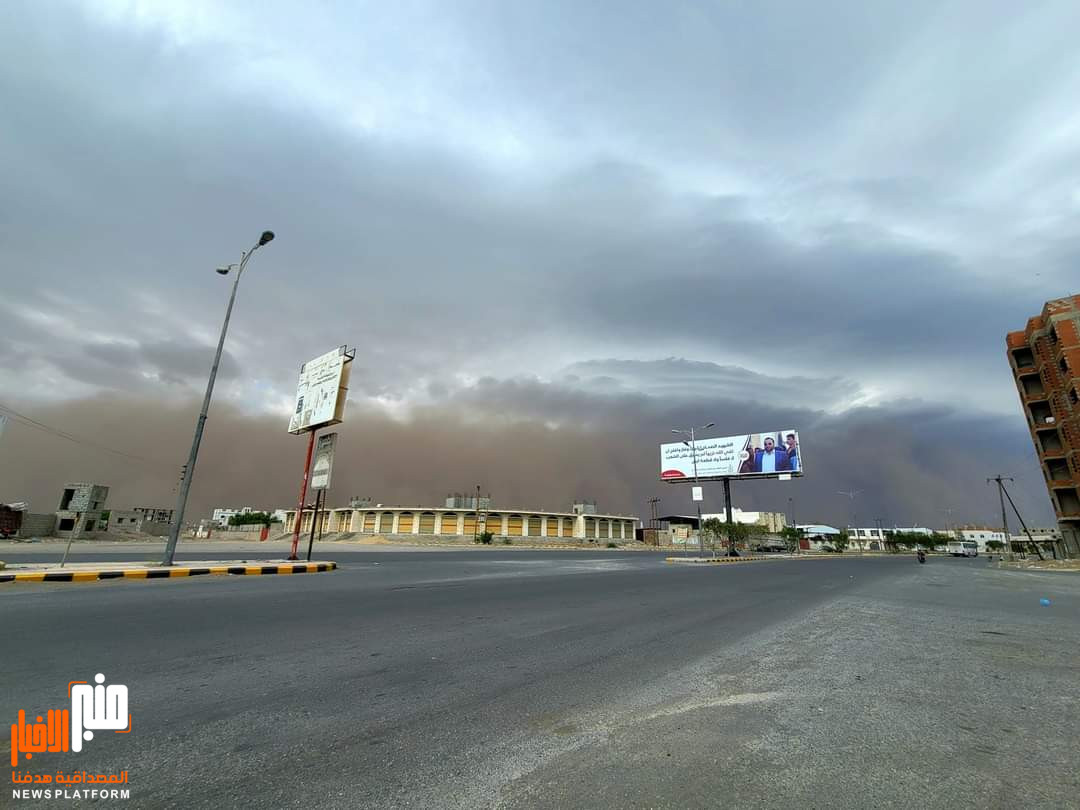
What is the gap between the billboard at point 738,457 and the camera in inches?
2391

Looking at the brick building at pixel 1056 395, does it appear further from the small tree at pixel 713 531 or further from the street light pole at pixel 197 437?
the street light pole at pixel 197 437

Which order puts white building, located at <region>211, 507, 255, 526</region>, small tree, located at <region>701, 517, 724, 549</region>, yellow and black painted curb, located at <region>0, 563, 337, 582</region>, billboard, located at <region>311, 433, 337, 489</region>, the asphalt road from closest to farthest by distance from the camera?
the asphalt road, yellow and black painted curb, located at <region>0, 563, 337, 582</region>, billboard, located at <region>311, 433, 337, 489</region>, small tree, located at <region>701, 517, 724, 549</region>, white building, located at <region>211, 507, 255, 526</region>

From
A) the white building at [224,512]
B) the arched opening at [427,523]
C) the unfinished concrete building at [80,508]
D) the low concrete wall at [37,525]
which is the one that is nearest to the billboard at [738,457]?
the arched opening at [427,523]

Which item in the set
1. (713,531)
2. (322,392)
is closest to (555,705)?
(322,392)

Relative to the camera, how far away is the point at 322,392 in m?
28.5

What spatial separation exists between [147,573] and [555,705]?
1649 cm

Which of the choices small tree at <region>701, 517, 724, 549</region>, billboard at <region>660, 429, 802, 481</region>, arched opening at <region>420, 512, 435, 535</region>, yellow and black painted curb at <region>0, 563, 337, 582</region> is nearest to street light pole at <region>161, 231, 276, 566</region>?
yellow and black painted curb at <region>0, 563, 337, 582</region>

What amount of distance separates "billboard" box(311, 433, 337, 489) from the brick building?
67325 millimetres

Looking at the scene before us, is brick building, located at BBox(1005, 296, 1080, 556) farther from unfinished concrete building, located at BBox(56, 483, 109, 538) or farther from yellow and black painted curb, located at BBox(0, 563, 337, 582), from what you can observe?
unfinished concrete building, located at BBox(56, 483, 109, 538)

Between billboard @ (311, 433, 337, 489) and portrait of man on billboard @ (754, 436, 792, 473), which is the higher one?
portrait of man on billboard @ (754, 436, 792, 473)

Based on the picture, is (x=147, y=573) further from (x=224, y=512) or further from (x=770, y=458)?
(x=224, y=512)

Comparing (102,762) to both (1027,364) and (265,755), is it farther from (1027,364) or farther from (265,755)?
(1027,364)

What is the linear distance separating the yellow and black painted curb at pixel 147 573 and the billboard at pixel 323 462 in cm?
623

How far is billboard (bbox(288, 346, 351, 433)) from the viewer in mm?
27500
